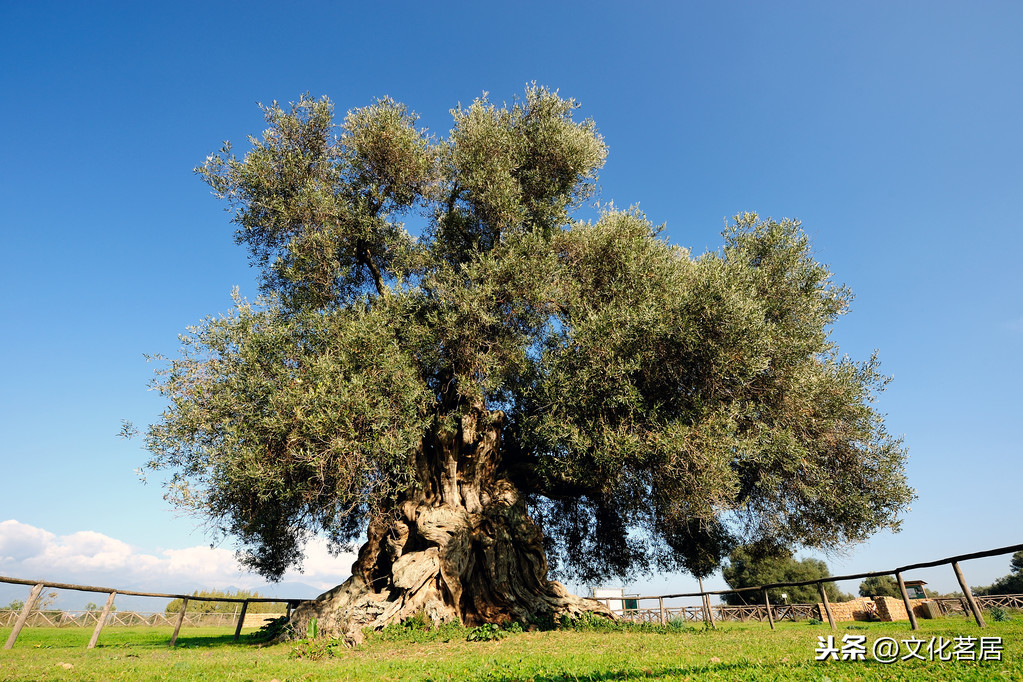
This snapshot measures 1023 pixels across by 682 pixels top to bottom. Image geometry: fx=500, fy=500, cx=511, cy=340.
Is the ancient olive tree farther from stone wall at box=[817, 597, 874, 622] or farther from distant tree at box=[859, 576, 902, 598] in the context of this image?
distant tree at box=[859, 576, 902, 598]

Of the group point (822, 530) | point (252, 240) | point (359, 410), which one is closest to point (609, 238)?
point (359, 410)

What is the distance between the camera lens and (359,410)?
13406mm

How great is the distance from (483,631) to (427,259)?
1239 centimetres

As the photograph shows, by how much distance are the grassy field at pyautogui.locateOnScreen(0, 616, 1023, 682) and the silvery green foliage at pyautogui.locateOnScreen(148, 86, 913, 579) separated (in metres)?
3.52

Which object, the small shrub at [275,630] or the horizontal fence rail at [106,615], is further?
the small shrub at [275,630]

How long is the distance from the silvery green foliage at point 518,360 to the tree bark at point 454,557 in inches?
41.7

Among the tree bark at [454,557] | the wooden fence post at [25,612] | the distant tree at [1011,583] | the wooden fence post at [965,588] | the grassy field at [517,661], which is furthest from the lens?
the distant tree at [1011,583]

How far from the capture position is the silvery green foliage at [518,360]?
13.9m

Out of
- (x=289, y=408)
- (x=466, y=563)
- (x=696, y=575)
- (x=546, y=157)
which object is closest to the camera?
(x=289, y=408)

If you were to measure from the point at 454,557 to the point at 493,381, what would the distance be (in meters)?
5.72

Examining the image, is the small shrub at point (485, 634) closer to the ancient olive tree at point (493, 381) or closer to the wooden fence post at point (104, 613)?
the ancient olive tree at point (493, 381)

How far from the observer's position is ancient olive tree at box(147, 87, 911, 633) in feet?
46.0

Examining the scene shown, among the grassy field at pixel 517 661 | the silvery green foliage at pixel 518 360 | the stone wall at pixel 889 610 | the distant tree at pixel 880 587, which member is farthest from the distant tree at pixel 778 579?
the grassy field at pixel 517 661

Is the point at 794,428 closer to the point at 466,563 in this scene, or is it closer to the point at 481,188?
the point at 466,563
